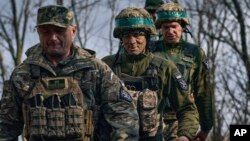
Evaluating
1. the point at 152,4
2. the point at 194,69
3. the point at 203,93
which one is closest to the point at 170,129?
the point at 194,69

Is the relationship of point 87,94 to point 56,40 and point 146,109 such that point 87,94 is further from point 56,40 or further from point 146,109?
point 146,109

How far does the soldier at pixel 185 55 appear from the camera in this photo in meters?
11.5

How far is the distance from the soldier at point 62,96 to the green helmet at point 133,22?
1928mm

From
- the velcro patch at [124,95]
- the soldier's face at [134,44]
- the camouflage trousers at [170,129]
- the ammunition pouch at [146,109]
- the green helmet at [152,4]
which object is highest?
the green helmet at [152,4]

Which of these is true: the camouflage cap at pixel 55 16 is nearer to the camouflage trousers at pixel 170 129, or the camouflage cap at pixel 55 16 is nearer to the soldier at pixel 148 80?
the soldier at pixel 148 80

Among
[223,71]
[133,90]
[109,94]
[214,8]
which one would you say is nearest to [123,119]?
[109,94]

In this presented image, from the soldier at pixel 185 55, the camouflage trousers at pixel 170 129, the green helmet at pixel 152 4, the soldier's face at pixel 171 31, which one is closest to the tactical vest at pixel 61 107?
the camouflage trousers at pixel 170 129

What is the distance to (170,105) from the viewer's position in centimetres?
1055

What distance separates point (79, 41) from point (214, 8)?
15.7 feet

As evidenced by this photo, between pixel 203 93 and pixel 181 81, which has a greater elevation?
pixel 181 81

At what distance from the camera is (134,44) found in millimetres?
10312

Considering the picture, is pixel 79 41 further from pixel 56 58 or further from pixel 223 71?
pixel 56 58

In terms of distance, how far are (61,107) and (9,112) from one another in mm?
409

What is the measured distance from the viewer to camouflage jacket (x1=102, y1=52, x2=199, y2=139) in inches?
403
